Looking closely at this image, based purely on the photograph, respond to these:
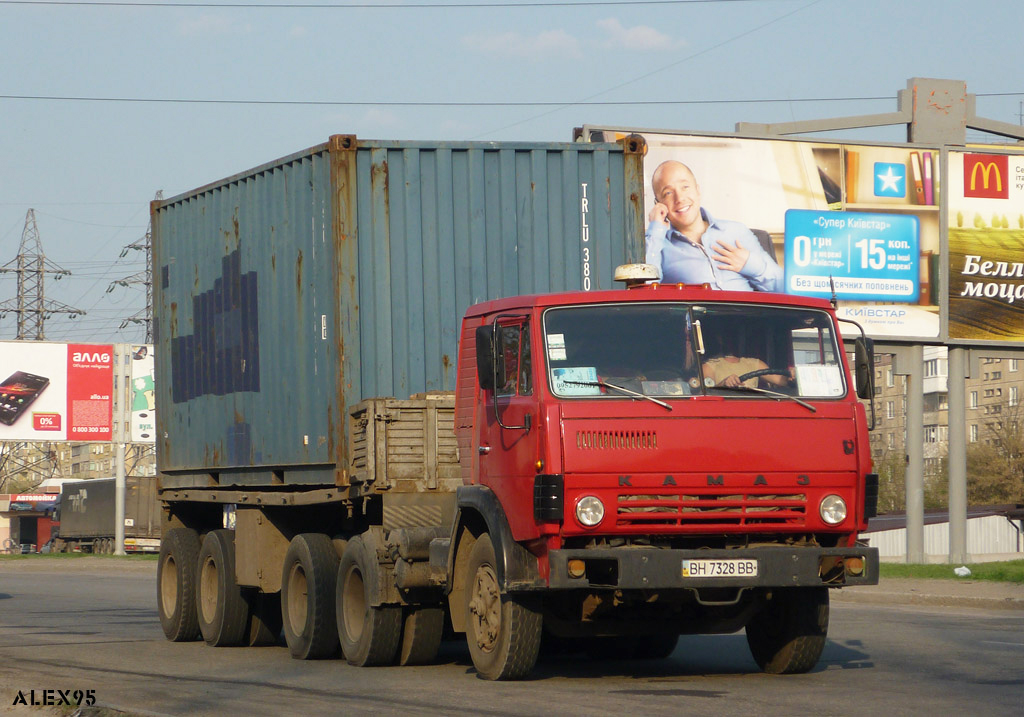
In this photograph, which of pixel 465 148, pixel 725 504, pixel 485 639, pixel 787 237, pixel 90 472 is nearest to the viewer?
pixel 725 504

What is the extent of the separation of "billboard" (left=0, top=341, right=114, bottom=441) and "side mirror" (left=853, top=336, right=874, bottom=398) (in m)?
47.9

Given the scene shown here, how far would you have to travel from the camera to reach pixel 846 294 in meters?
27.0

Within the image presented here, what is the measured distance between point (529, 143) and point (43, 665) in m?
5.67

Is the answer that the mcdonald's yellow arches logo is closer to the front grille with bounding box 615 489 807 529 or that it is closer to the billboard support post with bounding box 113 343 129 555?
the front grille with bounding box 615 489 807 529

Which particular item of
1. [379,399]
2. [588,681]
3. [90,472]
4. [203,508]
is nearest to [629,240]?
[379,399]

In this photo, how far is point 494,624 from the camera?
32.1ft

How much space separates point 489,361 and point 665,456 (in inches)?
52.0

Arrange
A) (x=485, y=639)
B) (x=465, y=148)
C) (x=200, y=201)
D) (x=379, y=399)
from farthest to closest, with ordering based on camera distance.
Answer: (x=200, y=201)
(x=465, y=148)
(x=379, y=399)
(x=485, y=639)

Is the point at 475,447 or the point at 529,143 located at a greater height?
the point at 529,143

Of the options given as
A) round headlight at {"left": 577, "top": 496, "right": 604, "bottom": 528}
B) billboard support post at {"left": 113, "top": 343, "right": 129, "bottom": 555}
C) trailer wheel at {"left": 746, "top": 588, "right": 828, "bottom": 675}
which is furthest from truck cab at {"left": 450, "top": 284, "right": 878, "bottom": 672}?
billboard support post at {"left": 113, "top": 343, "right": 129, "bottom": 555}

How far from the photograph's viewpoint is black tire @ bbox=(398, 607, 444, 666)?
37.3ft

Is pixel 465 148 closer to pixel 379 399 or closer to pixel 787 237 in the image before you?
pixel 379 399

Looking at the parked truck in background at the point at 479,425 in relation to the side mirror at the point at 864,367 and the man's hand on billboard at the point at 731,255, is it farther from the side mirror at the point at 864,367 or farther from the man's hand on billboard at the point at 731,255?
the man's hand on billboard at the point at 731,255

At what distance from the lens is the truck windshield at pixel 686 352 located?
9.23 m
